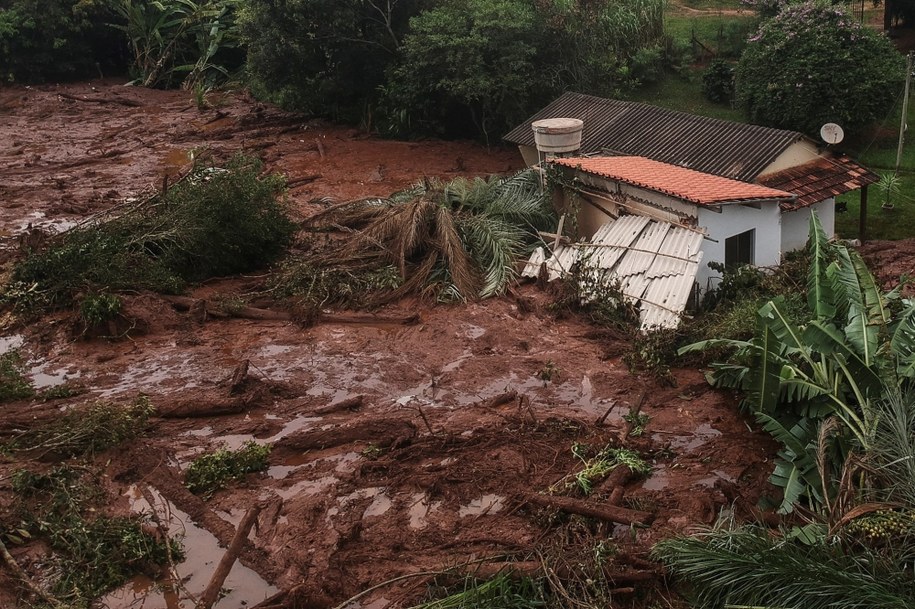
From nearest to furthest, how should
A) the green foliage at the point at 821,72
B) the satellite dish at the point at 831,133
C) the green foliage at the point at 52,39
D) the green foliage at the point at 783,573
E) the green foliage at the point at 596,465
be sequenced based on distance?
the green foliage at the point at 783,573
the green foliage at the point at 596,465
the satellite dish at the point at 831,133
the green foliage at the point at 821,72
the green foliage at the point at 52,39

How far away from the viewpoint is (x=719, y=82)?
2434 centimetres

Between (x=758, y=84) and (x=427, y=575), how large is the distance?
16.1m

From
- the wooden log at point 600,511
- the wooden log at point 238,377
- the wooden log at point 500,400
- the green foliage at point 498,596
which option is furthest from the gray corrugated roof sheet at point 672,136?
the green foliage at point 498,596

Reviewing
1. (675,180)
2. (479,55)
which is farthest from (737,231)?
(479,55)

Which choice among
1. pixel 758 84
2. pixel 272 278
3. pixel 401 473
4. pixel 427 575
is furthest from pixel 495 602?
pixel 758 84

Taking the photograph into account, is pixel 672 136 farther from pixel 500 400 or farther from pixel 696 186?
pixel 500 400

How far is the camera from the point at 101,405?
11219 mm

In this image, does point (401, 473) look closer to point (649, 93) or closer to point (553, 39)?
point (553, 39)

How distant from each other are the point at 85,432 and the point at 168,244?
551 cm

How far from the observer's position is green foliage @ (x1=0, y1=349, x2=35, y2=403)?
39.3 ft

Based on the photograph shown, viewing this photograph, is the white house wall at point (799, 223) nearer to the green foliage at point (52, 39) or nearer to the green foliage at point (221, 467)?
the green foliage at point (221, 467)

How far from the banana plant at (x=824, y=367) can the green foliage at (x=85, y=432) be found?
6699mm

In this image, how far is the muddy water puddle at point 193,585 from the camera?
27.8 feet

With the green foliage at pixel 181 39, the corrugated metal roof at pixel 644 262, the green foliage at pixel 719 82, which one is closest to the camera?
the corrugated metal roof at pixel 644 262
